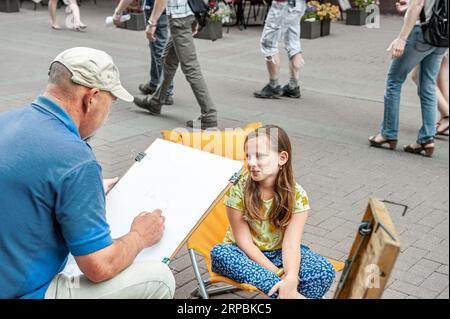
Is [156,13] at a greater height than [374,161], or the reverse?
[156,13]

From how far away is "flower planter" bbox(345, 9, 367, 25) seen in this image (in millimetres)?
14352

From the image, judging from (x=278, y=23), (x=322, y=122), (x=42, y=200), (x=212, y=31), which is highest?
(x=42, y=200)

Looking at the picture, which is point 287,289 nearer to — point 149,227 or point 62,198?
point 149,227

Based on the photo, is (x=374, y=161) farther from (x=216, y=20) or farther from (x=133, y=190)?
(x=216, y=20)

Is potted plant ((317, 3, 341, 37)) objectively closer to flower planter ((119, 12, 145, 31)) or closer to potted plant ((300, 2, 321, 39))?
potted plant ((300, 2, 321, 39))

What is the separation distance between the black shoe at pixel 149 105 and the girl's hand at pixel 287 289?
4.42 meters

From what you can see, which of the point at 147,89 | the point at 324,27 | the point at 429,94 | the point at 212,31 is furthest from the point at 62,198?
the point at 324,27

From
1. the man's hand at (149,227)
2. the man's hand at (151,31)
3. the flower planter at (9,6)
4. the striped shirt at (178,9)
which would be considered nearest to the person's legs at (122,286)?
the man's hand at (149,227)

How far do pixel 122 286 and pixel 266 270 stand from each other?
825 millimetres

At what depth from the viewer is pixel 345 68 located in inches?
396

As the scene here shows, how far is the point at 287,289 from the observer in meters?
3.09

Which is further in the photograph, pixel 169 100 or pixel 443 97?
pixel 169 100
